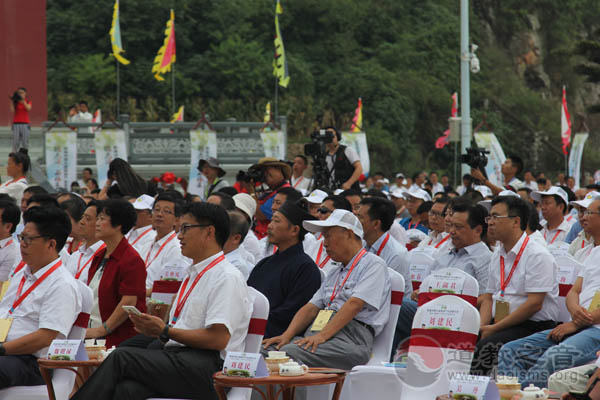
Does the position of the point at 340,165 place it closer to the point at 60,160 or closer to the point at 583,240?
the point at 583,240

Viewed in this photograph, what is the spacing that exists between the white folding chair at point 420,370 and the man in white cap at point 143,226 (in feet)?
9.66

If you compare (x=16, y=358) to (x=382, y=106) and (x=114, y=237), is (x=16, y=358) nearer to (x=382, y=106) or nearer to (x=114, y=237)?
(x=114, y=237)

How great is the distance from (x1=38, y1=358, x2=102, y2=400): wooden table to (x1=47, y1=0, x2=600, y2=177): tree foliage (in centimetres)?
1998

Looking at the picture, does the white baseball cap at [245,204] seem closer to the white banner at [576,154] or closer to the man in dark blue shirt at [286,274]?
the man in dark blue shirt at [286,274]

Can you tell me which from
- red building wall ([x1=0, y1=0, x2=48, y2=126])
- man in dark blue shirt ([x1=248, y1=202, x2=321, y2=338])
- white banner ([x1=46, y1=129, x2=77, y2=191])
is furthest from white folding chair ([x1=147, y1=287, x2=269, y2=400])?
red building wall ([x1=0, y1=0, x2=48, y2=126])

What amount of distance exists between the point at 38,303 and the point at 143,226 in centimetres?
286

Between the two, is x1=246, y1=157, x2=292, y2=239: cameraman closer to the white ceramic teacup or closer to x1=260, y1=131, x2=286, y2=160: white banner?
the white ceramic teacup

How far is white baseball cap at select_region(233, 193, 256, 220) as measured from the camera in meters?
7.22

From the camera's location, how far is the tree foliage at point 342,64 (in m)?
27.1

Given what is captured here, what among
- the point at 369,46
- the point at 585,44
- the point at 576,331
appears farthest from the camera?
the point at 369,46

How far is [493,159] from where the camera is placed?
15.1 metres

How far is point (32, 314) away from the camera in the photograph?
5.00 metres

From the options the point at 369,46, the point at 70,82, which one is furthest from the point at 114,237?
the point at 369,46

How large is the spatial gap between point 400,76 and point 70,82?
1042 cm
